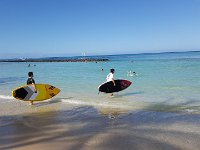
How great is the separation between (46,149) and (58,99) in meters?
8.69

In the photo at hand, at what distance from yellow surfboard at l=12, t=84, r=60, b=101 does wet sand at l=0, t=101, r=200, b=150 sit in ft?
4.23

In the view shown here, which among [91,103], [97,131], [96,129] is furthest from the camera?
[91,103]

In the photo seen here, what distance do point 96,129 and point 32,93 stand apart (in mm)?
6096

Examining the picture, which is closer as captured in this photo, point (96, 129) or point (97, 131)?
point (97, 131)

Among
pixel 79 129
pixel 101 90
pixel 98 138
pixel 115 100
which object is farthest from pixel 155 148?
pixel 101 90

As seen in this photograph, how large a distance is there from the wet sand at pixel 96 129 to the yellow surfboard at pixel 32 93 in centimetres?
129

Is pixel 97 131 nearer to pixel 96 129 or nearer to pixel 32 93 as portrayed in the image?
pixel 96 129

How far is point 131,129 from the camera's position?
8.93 meters

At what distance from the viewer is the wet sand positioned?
7.39 meters

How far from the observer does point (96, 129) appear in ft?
29.6

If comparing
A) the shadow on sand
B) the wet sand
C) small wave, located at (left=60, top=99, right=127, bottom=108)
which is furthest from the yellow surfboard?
the shadow on sand

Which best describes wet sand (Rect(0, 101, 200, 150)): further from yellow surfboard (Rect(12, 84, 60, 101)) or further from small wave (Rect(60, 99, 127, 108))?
yellow surfboard (Rect(12, 84, 60, 101))

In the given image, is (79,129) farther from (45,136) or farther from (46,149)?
(46,149)

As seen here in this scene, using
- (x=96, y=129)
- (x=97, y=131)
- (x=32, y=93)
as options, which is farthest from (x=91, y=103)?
(x=97, y=131)
